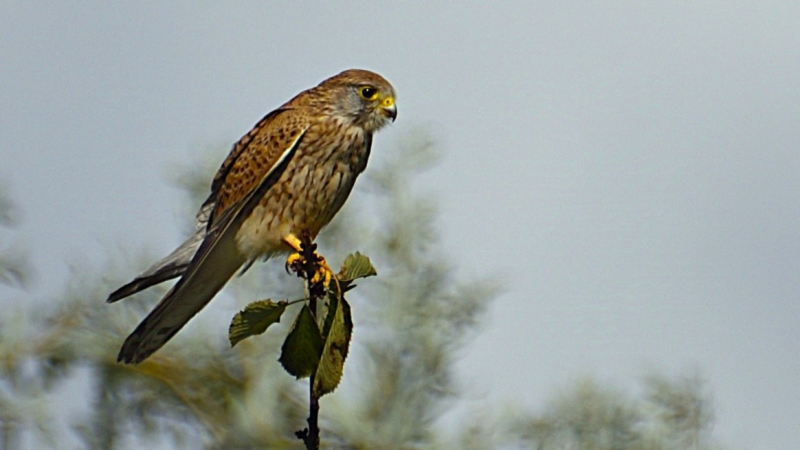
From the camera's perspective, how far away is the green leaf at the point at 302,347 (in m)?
3.56

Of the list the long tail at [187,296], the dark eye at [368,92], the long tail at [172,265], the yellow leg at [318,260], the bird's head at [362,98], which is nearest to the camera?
the yellow leg at [318,260]

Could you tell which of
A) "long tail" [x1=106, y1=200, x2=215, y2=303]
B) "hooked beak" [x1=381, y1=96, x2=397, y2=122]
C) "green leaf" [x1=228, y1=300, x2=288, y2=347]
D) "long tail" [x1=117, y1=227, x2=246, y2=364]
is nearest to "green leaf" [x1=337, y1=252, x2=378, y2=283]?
"green leaf" [x1=228, y1=300, x2=288, y2=347]

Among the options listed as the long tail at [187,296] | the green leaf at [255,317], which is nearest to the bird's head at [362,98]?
the long tail at [187,296]

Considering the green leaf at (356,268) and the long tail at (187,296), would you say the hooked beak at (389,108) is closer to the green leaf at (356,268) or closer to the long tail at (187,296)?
the long tail at (187,296)

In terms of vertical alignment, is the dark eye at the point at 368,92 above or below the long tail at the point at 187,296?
above

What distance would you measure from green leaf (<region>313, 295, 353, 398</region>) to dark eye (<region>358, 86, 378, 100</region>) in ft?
7.08

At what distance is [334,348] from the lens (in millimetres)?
3570

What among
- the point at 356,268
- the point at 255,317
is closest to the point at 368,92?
the point at 356,268

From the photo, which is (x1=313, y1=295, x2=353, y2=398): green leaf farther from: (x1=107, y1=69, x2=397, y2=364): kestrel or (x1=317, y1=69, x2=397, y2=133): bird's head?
(x1=317, y1=69, x2=397, y2=133): bird's head

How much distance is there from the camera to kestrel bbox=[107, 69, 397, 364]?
17.8 ft

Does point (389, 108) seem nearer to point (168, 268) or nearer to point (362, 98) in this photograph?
point (362, 98)

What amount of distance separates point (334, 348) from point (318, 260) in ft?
2.62

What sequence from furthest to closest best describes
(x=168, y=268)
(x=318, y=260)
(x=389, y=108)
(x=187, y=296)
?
(x=389, y=108), (x=168, y=268), (x=187, y=296), (x=318, y=260)

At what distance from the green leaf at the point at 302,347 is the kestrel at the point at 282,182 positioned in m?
1.70
